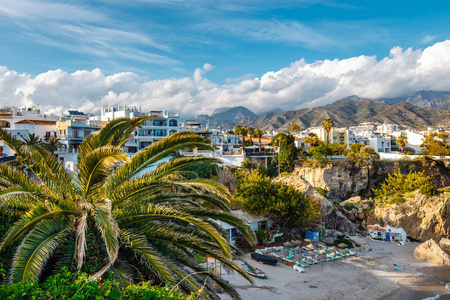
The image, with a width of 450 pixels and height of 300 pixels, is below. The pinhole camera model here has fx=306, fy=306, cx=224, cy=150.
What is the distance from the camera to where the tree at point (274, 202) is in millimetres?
28312

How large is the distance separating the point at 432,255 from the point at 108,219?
28497mm

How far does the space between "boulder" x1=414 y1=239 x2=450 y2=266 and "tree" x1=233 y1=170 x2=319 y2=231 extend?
9.42m

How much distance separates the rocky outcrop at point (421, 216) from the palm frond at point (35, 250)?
36.7m

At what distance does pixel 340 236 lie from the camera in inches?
1216

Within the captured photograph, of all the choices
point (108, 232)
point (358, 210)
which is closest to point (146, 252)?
point (108, 232)

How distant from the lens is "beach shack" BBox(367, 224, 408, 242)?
31734 millimetres

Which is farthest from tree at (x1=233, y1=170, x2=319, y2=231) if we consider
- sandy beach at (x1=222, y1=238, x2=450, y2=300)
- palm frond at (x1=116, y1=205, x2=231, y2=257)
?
palm frond at (x1=116, y1=205, x2=231, y2=257)

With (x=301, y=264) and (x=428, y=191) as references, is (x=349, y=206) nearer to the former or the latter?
(x=428, y=191)

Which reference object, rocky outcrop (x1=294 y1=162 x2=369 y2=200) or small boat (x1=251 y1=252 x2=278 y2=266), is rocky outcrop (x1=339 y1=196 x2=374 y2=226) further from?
small boat (x1=251 y1=252 x2=278 y2=266)

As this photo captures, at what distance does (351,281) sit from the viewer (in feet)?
67.3

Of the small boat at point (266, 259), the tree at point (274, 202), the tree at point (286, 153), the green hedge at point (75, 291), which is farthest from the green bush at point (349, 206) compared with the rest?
the green hedge at point (75, 291)

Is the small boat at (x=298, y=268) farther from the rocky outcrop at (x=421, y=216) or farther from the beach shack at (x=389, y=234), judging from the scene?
the rocky outcrop at (x=421, y=216)

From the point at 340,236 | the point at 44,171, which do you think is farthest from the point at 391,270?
the point at 44,171

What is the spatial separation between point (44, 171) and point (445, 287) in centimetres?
2452
